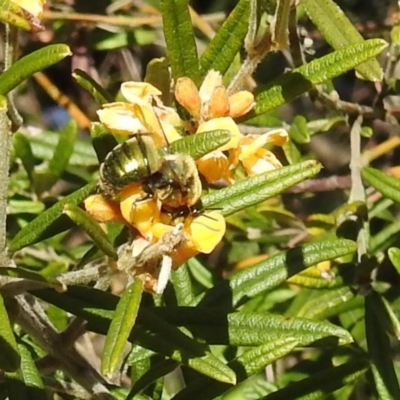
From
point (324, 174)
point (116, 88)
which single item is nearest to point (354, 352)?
point (324, 174)

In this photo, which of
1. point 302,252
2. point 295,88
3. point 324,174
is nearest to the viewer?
point 295,88

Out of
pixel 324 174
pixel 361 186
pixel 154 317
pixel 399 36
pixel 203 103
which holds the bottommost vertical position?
pixel 324 174

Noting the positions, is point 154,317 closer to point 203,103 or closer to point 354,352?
point 203,103

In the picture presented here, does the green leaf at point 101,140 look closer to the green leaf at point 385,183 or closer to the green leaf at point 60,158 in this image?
the green leaf at point 385,183

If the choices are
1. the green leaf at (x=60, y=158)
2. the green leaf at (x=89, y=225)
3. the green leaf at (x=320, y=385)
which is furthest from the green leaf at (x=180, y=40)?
the green leaf at (x=60, y=158)

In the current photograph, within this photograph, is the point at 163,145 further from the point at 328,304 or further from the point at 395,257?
the point at 328,304

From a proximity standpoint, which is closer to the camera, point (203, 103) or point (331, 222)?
point (203, 103)

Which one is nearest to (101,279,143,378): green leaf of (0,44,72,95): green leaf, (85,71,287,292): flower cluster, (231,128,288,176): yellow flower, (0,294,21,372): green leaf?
(85,71,287,292): flower cluster
